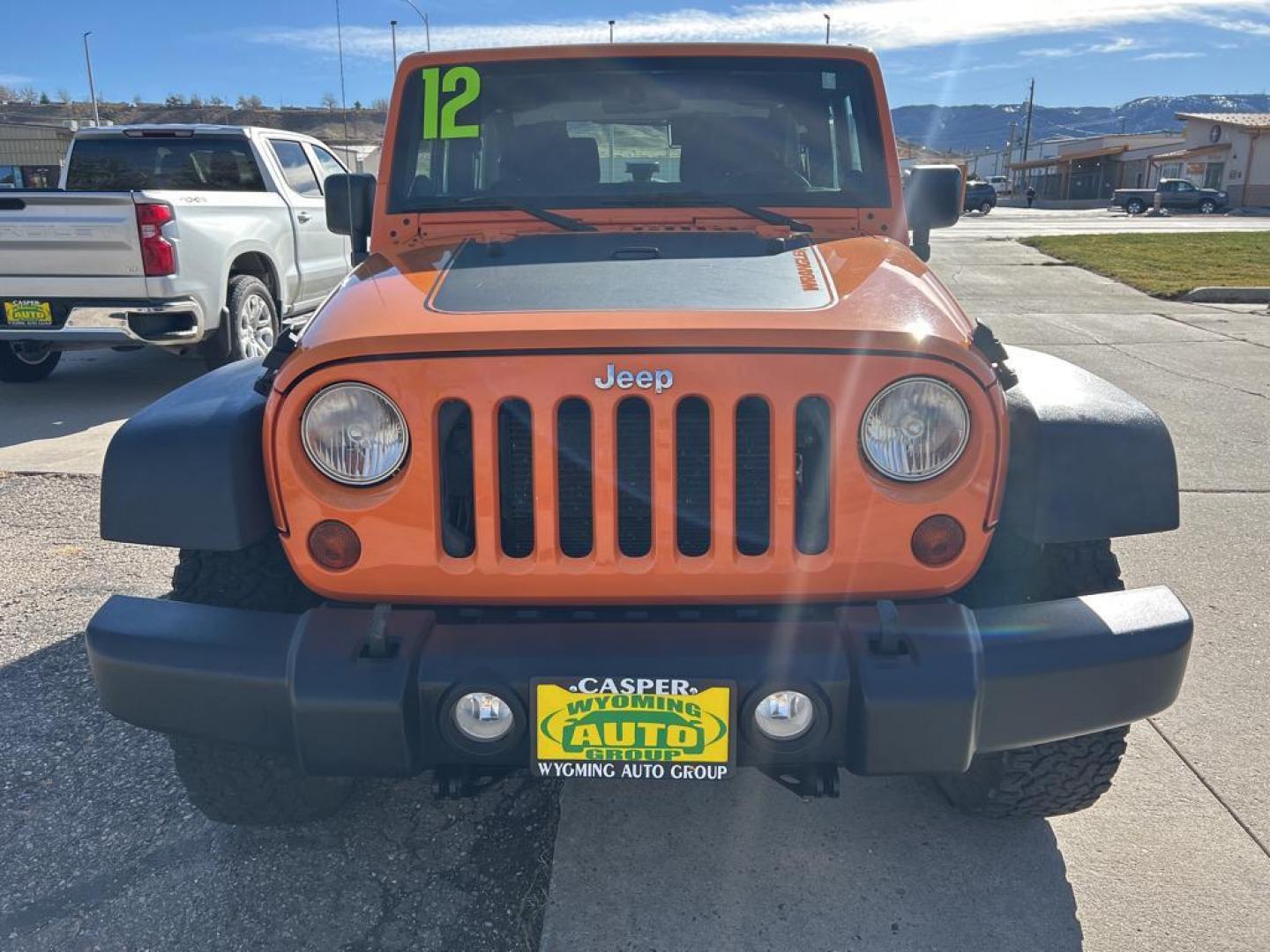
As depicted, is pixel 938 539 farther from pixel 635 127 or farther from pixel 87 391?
pixel 87 391

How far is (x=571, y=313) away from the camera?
2.12 metres

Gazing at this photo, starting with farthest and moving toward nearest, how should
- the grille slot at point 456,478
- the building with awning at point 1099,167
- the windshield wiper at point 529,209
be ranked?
the building with awning at point 1099,167
the windshield wiper at point 529,209
the grille slot at point 456,478

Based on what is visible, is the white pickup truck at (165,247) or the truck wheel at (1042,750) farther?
the white pickup truck at (165,247)

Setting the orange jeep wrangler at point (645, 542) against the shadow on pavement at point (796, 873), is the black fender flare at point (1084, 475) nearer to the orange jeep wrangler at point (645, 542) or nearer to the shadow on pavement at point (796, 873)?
the orange jeep wrangler at point (645, 542)

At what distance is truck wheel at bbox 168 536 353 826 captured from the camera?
2340 millimetres

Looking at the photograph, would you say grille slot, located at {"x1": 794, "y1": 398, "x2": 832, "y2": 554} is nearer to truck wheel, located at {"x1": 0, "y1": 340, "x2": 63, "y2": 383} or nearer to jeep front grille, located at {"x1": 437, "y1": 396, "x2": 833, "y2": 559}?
jeep front grille, located at {"x1": 437, "y1": 396, "x2": 833, "y2": 559}

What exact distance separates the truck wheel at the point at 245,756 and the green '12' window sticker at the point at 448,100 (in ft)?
5.35

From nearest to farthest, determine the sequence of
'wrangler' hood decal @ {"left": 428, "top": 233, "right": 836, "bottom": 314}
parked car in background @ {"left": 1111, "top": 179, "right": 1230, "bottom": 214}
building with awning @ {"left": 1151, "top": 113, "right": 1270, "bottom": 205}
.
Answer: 1. 'wrangler' hood decal @ {"left": 428, "top": 233, "right": 836, "bottom": 314}
2. parked car in background @ {"left": 1111, "top": 179, "right": 1230, "bottom": 214}
3. building with awning @ {"left": 1151, "top": 113, "right": 1270, "bottom": 205}

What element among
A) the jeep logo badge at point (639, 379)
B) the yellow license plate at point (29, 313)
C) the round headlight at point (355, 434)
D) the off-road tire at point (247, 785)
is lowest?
the off-road tire at point (247, 785)

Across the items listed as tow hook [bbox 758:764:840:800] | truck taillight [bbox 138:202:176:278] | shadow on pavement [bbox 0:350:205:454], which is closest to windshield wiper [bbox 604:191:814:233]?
tow hook [bbox 758:764:840:800]

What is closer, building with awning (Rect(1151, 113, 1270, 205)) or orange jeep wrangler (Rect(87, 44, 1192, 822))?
orange jeep wrangler (Rect(87, 44, 1192, 822))

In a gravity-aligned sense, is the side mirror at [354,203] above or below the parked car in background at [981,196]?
above

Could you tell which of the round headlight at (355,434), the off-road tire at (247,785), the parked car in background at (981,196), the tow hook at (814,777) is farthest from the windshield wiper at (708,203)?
the parked car in background at (981,196)

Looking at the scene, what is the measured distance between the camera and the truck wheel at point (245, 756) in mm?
2340
